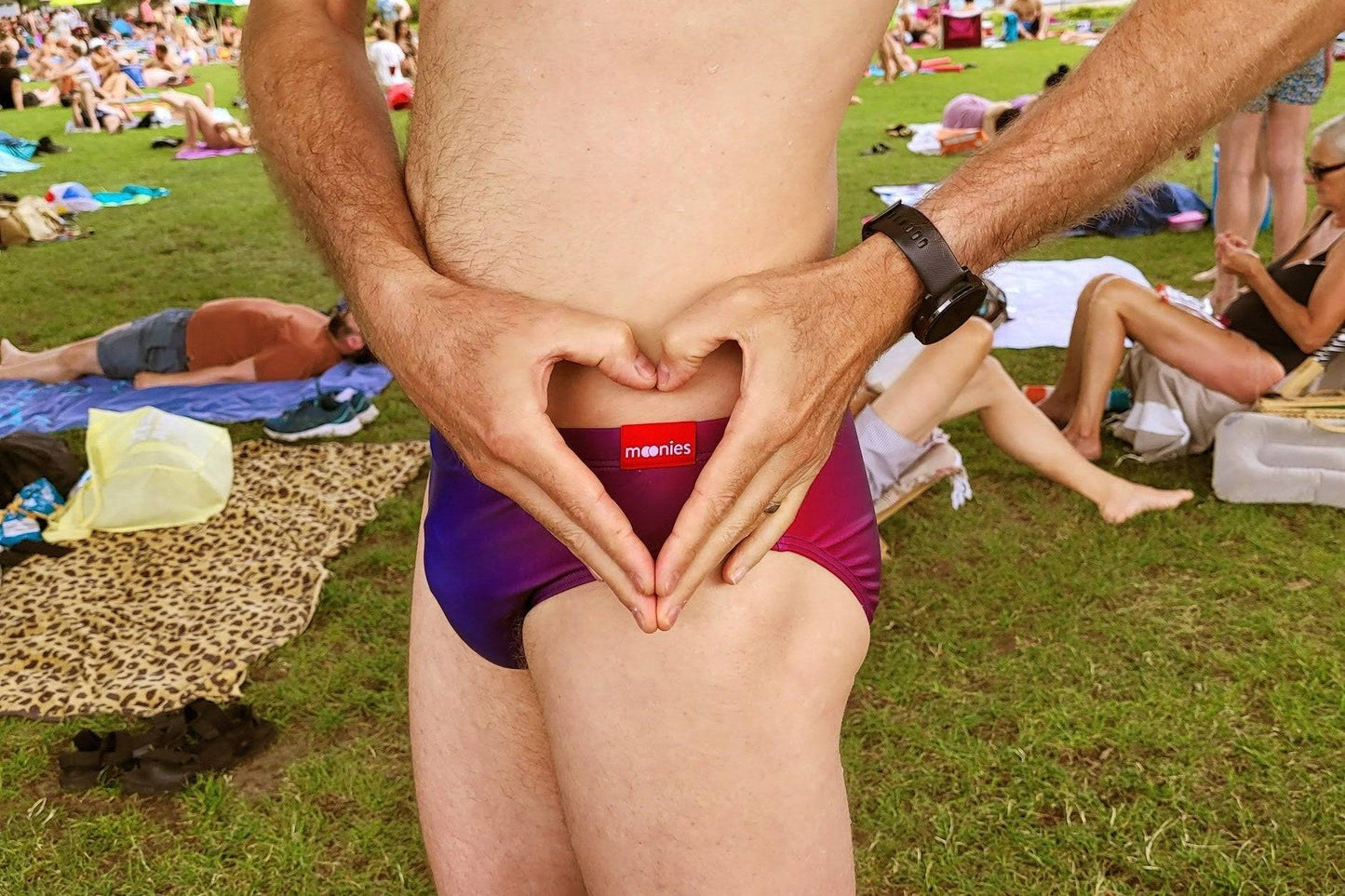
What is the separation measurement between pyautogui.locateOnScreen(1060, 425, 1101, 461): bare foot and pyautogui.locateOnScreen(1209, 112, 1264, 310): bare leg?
2.07 meters

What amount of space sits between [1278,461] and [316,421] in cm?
487

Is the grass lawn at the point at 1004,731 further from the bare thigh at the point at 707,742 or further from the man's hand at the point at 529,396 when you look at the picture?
the man's hand at the point at 529,396

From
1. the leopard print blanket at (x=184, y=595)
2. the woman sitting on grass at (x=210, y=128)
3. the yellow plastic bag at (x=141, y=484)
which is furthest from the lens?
the woman sitting on grass at (x=210, y=128)

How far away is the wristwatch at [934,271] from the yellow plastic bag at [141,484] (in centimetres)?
447

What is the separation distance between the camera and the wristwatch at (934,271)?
3.65 feet

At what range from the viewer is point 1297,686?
3.28m

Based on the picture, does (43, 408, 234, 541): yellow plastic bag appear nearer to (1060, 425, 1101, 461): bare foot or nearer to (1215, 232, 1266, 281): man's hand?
(1060, 425, 1101, 461): bare foot

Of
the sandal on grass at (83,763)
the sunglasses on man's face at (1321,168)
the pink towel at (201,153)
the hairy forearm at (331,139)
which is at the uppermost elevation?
the hairy forearm at (331,139)

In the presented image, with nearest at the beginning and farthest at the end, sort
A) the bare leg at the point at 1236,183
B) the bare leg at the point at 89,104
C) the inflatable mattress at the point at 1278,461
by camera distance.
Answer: the inflatable mattress at the point at 1278,461 → the bare leg at the point at 1236,183 → the bare leg at the point at 89,104

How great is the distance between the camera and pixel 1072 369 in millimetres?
5496

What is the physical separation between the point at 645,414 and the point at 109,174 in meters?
14.7

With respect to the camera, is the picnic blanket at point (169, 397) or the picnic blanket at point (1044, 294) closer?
the picnic blanket at point (169, 397)

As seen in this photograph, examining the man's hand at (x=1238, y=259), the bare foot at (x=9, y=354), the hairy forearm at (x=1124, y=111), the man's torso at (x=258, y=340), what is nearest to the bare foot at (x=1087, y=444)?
the man's hand at (x=1238, y=259)

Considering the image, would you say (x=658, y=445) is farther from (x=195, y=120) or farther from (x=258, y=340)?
(x=195, y=120)
